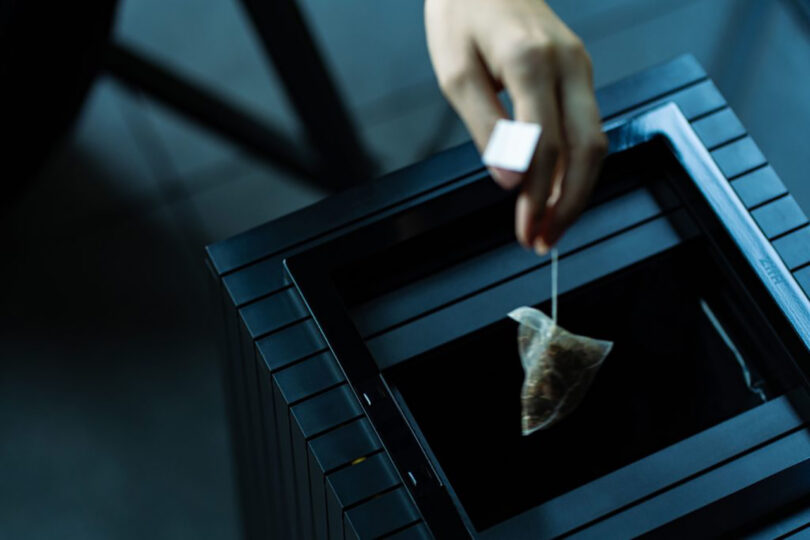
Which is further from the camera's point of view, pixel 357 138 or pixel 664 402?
pixel 357 138

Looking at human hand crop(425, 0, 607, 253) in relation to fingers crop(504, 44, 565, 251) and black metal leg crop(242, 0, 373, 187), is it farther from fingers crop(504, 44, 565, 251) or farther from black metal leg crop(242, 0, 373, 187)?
black metal leg crop(242, 0, 373, 187)

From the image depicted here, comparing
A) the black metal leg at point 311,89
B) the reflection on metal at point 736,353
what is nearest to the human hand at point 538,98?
the reflection on metal at point 736,353

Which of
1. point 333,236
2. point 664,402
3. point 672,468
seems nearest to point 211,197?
point 333,236

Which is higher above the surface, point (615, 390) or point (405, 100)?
point (405, 100)

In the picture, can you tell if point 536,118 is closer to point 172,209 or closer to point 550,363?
point 550,363

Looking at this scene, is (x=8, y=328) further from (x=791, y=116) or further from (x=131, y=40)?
(x=791, y=116)

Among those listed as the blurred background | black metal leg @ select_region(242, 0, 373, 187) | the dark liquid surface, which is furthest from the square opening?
the blurred background
